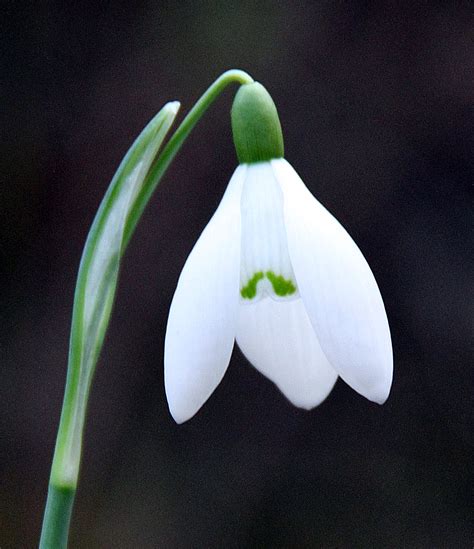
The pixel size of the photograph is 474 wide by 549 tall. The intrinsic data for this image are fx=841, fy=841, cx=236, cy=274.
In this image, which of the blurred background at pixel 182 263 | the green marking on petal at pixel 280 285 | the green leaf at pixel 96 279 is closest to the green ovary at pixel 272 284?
the green marking on petal at pixel 280 285

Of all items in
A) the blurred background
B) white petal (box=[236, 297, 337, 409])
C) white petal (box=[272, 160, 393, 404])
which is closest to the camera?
white petal (box=[272, 160, 393, 404])

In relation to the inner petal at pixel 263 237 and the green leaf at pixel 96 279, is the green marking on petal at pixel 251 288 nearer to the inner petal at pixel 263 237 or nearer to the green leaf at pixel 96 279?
the inner petal at pixel 263 237

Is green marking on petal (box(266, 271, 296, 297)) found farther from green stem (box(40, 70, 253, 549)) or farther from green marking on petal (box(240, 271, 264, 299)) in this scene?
green stem (box(40, 70, 253, 549))

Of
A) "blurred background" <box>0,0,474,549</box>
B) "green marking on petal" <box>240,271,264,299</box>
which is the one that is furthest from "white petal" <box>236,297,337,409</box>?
"blurred background" <box>0,0,474,549</box>

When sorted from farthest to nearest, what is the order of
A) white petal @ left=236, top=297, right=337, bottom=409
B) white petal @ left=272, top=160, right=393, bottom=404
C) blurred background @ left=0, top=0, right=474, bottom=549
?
blurred background @ left=0, top=0, right=474, bottom=549
white petal @ left=236, top=297, right=337, bottom=409
white petal @ left=272, top=160, right=393, bottom=404

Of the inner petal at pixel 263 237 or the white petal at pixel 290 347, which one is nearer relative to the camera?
the inner petal at pixel 263 237

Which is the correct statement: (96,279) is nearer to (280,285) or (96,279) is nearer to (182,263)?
(280,285)

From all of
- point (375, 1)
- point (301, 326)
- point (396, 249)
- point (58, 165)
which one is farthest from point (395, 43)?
point (301, 326)

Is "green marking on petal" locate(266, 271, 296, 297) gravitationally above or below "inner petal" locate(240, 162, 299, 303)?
below

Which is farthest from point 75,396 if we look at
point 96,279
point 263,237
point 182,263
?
point 182,263
